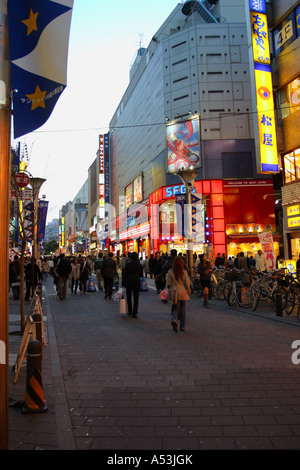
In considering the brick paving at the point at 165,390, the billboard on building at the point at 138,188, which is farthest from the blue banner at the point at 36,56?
the billboard on building at the point at 138,188

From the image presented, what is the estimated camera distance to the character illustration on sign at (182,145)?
3119cm

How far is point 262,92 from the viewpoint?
1841 cm

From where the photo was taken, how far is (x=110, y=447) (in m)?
3.25

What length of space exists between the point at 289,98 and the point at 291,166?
3.18 meters

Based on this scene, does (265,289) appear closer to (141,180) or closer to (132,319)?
(132,319)

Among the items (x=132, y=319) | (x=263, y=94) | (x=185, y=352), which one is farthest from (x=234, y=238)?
(x=185, y=352)

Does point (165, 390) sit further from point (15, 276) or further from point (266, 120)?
point (266, 120)

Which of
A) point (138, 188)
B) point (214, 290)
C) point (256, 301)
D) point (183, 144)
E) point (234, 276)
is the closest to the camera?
point (256, 301)

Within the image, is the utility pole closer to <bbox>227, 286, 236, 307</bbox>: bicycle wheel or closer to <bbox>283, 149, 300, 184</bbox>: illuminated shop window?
<bbox>227, 286, 236, 307</bbox>: bicycle wheel

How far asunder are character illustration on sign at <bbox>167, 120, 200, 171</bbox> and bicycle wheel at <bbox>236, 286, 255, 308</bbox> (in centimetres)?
2037

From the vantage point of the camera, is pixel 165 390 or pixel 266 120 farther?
pixel 266 120

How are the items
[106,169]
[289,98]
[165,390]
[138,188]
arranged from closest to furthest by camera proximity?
[165,390] → [289,98] → [138,188] → [106,169]

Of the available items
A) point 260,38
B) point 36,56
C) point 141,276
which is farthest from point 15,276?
point 260,38

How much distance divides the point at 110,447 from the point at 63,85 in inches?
123
